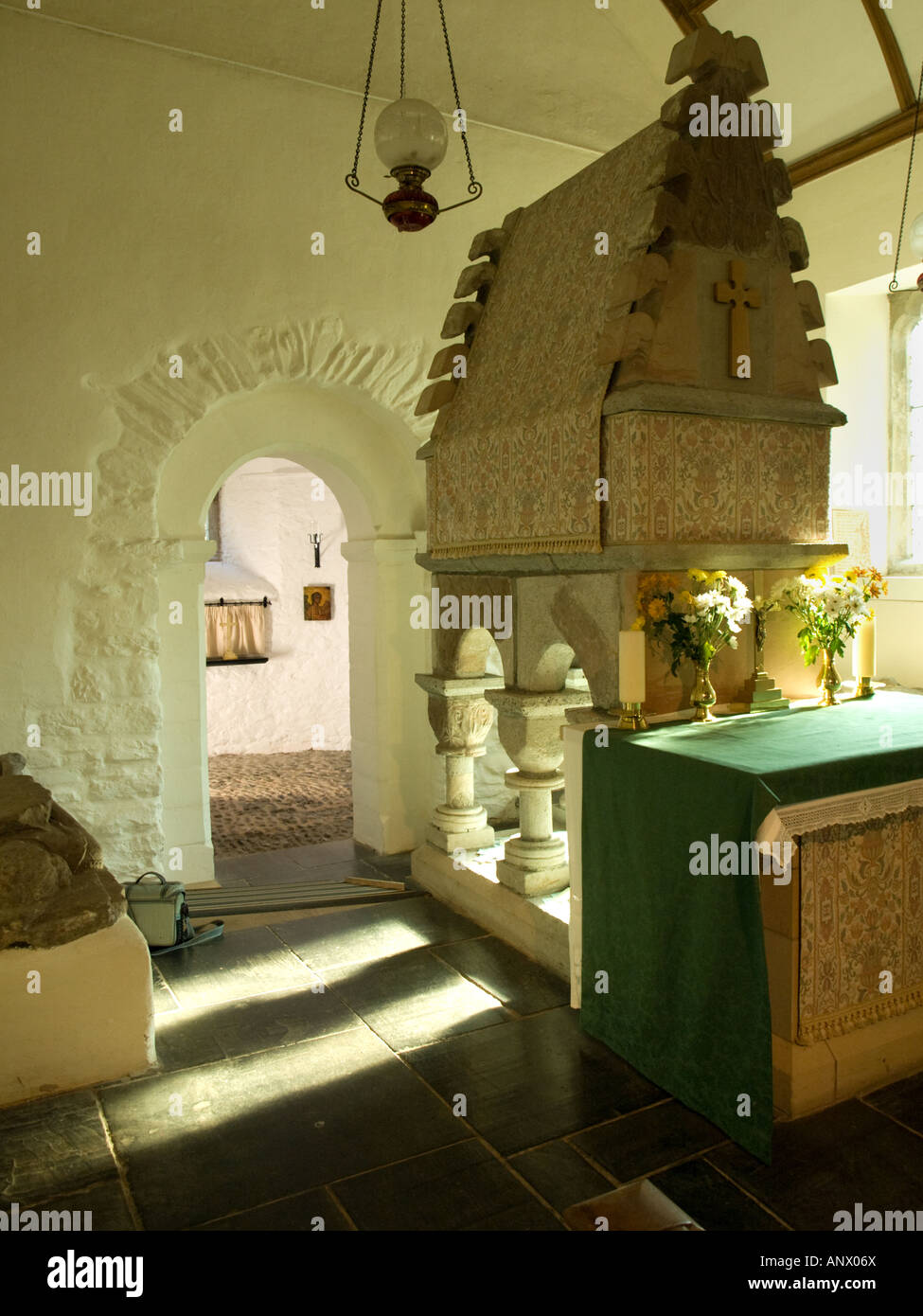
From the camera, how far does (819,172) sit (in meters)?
7.09

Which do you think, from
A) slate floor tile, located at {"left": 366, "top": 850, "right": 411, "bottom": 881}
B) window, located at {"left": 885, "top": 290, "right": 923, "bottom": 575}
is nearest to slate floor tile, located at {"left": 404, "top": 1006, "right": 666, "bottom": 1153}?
slate floor tile, located at {"left": 366, "top": 850, "right": 411, "bottom": 881}

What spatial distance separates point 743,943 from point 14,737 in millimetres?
4018

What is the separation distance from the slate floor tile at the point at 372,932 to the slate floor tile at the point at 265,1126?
0.96 m

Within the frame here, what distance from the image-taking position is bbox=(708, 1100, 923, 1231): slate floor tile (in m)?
2.82

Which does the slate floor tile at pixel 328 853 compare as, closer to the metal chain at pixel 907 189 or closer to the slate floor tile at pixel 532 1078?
the slate floor tile at pixel 532 1078

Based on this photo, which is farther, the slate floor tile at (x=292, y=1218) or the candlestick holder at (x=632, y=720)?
the candlestick holder at (x=632, y=720)

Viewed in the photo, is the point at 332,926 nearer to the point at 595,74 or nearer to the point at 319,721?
the point at 595,74

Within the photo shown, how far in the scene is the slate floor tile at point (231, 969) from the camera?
446cm

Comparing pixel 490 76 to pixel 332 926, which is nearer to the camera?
pixel 332 926

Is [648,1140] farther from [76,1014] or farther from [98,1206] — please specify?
[76,1014]

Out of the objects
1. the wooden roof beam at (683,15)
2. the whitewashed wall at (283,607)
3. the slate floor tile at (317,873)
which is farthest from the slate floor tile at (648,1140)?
the whitewashed wall at (283,607)

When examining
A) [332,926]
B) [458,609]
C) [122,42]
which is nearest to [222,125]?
[122,42]

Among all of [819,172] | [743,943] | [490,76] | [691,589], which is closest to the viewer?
[743,943]

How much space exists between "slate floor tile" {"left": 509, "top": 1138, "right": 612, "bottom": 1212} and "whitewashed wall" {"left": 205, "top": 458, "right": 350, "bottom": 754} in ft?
27.8
